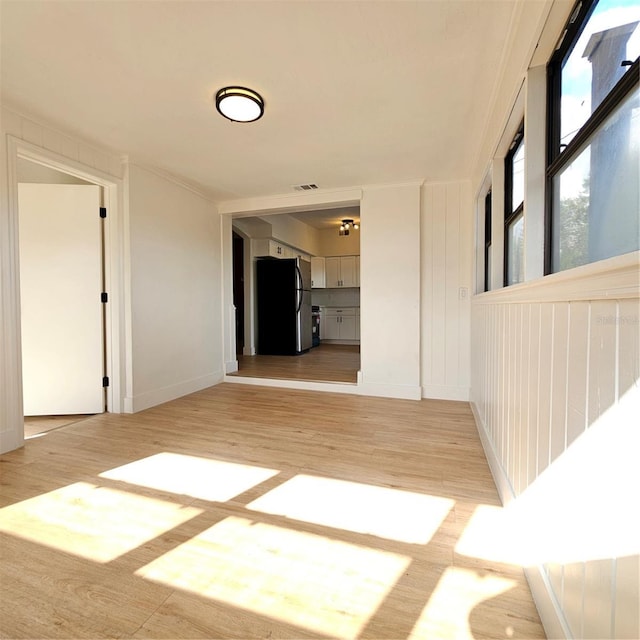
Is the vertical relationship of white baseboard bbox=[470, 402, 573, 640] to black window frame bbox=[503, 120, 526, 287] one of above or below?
below

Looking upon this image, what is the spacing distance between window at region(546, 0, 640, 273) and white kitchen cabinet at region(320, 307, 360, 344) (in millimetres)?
6676

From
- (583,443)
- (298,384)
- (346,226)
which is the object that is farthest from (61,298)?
(346,226)

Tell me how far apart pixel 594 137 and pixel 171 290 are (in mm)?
3729

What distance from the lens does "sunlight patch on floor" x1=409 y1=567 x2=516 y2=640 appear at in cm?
104

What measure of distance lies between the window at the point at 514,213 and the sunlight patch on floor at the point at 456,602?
1.51m

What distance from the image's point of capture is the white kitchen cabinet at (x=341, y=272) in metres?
7.99

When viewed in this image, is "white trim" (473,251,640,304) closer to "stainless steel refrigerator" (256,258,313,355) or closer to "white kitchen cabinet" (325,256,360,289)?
"stainless steel refrigerator" (256,258,313,355)

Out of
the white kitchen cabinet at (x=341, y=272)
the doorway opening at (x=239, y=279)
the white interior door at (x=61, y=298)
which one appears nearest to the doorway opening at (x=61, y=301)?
the white interior door at (x=61, y=298)

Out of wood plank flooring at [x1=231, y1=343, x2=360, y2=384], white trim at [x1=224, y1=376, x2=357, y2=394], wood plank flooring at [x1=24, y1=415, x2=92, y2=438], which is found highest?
wood plank flooring at [x1=231, y1=343, x2=360, y2=384]

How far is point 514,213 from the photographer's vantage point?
7.22 feet

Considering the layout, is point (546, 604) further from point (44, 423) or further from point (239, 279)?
point (239, 279)

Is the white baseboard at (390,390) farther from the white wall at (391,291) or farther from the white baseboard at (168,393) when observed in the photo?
the white baseboard at (168,393)

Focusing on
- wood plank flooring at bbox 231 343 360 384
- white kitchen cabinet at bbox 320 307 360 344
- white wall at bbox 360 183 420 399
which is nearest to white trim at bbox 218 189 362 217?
white wall at bbox 360 183 420 399

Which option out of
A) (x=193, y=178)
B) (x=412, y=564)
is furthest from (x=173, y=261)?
(x=412, y=564)
